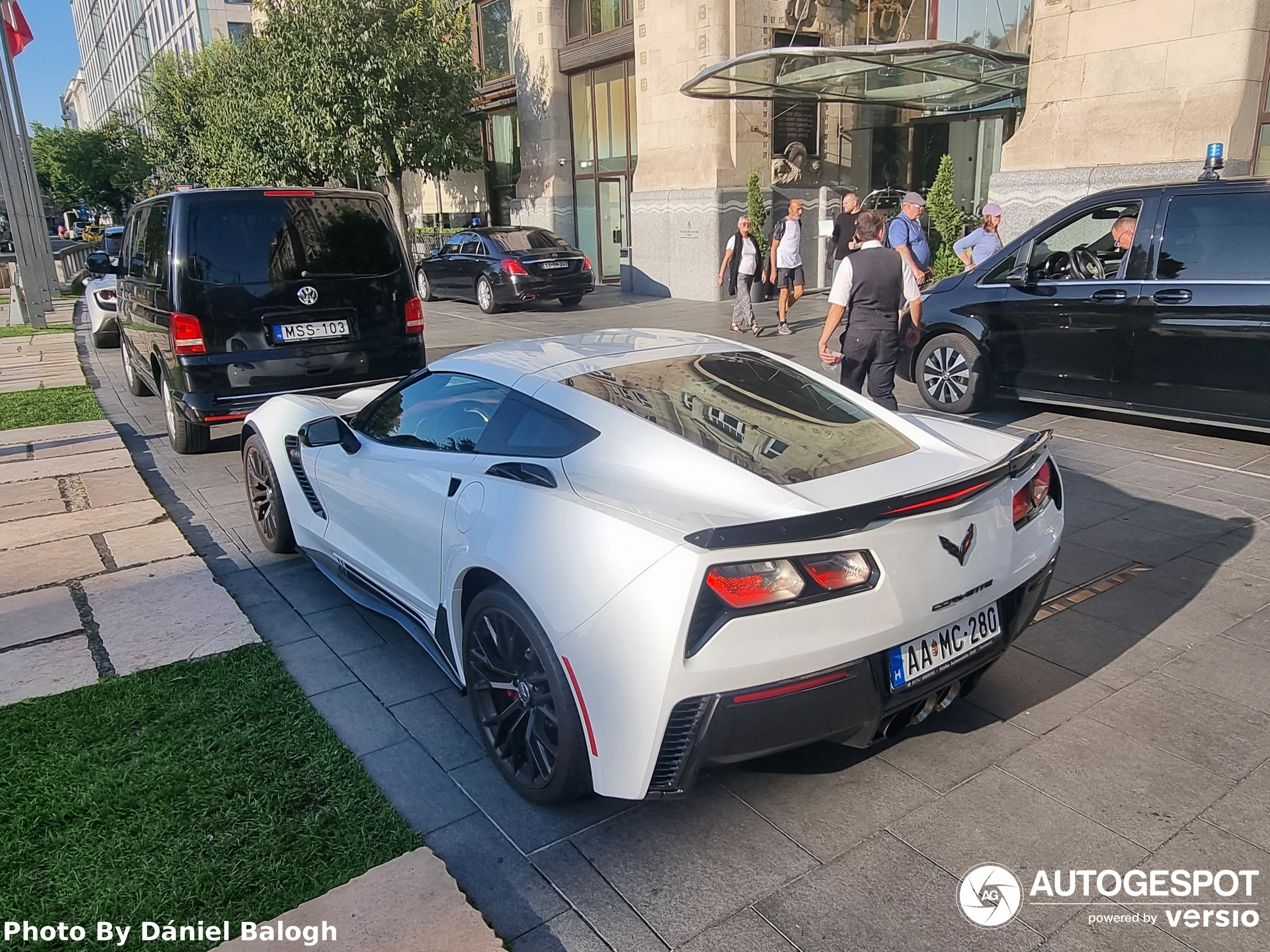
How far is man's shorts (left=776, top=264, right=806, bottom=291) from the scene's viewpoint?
13.5 m

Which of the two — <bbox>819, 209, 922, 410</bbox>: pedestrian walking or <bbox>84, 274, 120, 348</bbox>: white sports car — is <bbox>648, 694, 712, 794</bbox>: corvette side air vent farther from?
<bbox>84, 274, 120, 348</bbox>: white sports car

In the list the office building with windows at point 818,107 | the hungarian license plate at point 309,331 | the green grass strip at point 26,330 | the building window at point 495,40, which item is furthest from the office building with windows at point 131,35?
the hungarian license plate at point 309,331

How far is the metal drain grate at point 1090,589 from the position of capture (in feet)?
14.5

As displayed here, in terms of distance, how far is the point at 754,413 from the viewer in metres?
3.42

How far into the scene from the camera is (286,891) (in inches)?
103

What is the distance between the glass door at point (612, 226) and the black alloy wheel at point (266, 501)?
1715cm

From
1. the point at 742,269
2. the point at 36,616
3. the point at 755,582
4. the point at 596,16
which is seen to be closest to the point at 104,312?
the point at 742,269

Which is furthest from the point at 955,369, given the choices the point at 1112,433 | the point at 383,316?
the point at 383,316

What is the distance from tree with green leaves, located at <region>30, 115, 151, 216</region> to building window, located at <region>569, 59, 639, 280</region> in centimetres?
3686

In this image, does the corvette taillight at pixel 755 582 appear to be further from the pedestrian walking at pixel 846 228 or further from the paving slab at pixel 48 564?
the pedestrian walking at pixel 846 228

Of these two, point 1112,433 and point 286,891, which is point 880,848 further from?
point 1112,433

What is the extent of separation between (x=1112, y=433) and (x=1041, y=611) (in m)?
4.04

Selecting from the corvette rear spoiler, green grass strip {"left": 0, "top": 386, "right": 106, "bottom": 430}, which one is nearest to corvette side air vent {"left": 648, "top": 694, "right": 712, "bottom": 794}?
the corvette rear spoiler

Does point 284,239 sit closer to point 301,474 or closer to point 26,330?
point 301,474
